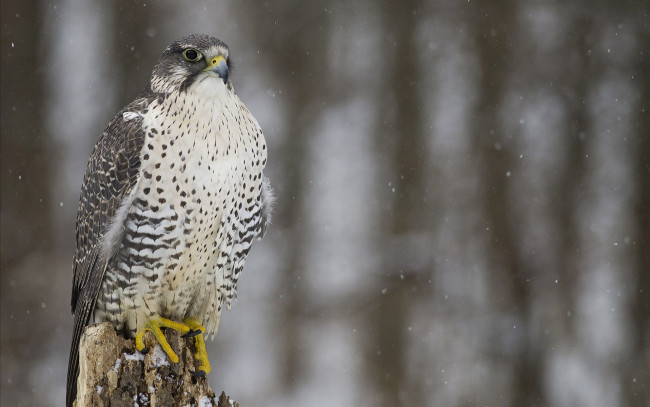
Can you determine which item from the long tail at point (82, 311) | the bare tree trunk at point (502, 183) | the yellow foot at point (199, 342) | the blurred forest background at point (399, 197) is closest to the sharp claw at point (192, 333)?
the yellow foot at point (199, 342)

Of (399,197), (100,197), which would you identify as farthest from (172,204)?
(399,197)

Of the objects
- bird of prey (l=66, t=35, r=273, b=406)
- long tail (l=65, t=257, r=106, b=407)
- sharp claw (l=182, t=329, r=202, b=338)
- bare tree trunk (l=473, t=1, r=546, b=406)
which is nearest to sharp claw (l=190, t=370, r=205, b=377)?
bird of prey (l=66, t=35, r=273, b=406)

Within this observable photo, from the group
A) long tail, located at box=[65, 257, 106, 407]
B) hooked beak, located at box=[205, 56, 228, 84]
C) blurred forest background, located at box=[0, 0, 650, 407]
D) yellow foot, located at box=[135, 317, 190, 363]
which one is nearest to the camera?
hooked beak, located at box=[205, 56, 228, 84]

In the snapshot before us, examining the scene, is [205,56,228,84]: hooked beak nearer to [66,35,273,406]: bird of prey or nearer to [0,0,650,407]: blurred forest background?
[66,35,273,406]: bird of prey

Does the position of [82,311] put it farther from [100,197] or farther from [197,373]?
[197,373]

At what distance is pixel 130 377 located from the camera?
3.18 metres

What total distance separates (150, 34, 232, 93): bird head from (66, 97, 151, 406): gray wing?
171 millimetres

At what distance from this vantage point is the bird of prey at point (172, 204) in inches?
126

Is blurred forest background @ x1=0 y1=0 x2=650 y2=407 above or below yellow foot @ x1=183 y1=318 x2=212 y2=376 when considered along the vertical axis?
above

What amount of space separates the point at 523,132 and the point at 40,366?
4.50 meters

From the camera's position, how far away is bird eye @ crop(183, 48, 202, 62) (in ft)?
10.2

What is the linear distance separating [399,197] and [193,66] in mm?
4283

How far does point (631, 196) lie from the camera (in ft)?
22.8

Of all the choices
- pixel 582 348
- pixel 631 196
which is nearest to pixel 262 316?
pixel 582 348
